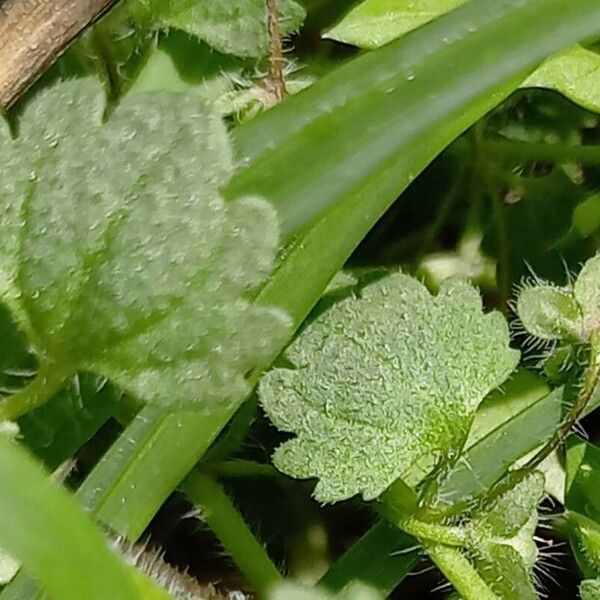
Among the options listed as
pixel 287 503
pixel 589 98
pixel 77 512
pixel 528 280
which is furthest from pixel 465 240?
pixel 77 512

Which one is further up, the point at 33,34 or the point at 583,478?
the point at 33,34

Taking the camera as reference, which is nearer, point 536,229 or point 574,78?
point 574,78

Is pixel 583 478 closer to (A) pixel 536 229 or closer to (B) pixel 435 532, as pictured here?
(B) pixel 435 532

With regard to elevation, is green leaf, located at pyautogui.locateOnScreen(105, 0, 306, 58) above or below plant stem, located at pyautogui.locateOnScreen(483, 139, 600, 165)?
above

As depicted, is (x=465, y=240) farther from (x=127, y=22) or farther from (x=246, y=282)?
(x=246, y=282)

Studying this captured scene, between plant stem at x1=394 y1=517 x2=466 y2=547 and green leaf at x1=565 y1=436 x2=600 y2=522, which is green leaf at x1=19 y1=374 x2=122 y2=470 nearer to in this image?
plant stem at x1=394 y1=517 x2=466 y2=547

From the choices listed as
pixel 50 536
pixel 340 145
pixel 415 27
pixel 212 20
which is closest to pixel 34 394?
pixel 50 536

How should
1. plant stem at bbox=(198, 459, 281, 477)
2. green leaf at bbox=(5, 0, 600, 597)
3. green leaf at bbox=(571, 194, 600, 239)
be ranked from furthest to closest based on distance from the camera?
1. green leaf at bbox=(571, 194, 600, 239)
2. plant stem at bbox=(198, 459, 281, 477)
3. green leaf at bbox=(5, 0, 600, 597)

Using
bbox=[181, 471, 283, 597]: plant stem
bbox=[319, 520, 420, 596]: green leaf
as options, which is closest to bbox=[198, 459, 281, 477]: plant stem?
bbox=[181, 471, 283, 597]: plant stem
